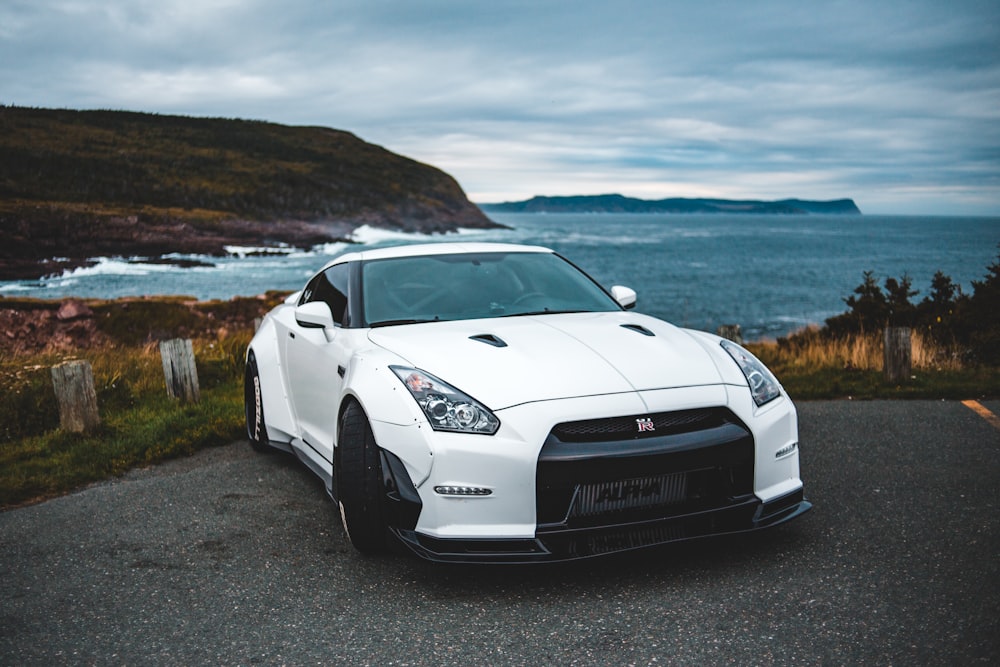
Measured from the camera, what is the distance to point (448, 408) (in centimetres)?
360

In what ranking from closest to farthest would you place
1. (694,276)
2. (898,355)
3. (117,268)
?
(898,355) < (117,268) < (694,276)

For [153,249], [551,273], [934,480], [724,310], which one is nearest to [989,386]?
[934,480]

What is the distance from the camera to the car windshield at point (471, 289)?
4812 mm

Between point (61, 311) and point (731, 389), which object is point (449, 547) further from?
point (61, 311)

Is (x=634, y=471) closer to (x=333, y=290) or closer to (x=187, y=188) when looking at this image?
(x=333, y=290)

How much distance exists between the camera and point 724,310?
46.2 metres

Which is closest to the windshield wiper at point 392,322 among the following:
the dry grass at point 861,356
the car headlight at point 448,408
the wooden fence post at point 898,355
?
the car headlight at point 448,408

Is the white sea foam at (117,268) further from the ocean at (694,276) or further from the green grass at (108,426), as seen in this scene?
the green grass at (108,426)

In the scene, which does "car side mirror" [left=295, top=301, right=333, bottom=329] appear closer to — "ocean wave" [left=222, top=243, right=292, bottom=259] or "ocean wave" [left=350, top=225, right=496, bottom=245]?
"ocean wave" [left=222, top=243, right=292, bottom=259]

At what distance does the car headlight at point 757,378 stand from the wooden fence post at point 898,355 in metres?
5.50

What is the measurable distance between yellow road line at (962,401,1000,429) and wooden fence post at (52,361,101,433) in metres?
7.44

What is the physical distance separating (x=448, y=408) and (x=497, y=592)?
31.9 inches

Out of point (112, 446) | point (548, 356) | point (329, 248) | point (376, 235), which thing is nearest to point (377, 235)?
point (376, 235)

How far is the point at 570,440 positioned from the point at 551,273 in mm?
1978
